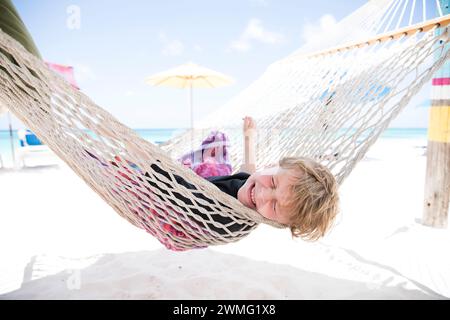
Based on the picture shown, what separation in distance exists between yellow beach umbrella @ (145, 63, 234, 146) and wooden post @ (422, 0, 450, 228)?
3.04 m

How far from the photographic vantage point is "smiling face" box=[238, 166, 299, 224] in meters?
0.93

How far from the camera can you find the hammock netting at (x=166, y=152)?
0.87 metres

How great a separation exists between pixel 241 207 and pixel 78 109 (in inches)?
20.2

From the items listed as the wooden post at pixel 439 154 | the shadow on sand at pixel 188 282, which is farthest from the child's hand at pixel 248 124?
the wooden post at pixel 439 154

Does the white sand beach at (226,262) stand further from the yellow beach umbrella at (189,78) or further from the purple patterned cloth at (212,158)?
the yellow beach umbrella at (189,78)

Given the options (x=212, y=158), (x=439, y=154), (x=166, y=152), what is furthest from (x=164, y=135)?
(x=166, y=152)

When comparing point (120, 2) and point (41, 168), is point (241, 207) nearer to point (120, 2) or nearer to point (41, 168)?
point (41, 168)

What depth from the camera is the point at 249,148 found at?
1.41 metres

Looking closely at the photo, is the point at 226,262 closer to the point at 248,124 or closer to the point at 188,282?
the point at 188,282

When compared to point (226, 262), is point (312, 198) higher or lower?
higher

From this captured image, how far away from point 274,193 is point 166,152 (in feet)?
1.29

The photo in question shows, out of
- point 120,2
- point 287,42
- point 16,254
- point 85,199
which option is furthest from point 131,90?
point 16,254

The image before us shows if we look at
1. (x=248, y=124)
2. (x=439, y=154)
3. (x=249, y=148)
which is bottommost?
(x=439, y=154)

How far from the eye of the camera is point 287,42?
21203 millimetres
